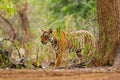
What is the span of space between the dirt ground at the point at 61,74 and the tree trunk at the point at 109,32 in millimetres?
390

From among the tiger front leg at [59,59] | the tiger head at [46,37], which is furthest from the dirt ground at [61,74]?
the tiger head at [46,37]

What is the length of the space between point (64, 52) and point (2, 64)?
1.42 m

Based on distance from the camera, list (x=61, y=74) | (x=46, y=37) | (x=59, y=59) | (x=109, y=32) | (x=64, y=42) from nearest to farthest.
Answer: (x=61, y=74), (x=109, y=32), (x=59, y=59), (x=64, y=42), (x=46, y=37)

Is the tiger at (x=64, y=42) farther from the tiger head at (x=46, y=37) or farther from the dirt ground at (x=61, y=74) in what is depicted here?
the dirt ground at (x=61, y=74)

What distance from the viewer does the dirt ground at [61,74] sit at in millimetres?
5473

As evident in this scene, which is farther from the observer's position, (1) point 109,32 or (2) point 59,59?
(2) point 59,59

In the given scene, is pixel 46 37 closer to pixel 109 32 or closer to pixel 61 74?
pixel 109 32

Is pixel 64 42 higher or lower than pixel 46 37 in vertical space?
lower

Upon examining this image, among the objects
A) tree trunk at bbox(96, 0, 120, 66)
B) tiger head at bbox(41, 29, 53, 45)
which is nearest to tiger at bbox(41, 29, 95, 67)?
tiger head at bbox(41, 29, 53, 45)

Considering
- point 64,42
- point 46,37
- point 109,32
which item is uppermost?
point 109,32

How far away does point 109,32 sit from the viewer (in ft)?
20.5

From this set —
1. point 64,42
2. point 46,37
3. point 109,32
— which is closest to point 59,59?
point 64,42

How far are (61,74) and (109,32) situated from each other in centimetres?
123

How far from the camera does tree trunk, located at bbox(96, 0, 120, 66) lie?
6238 mm
